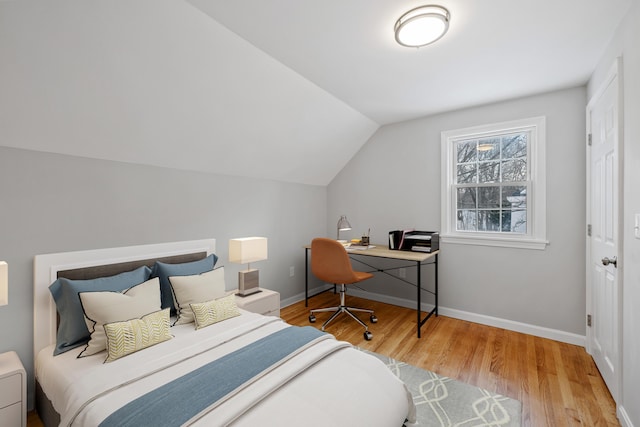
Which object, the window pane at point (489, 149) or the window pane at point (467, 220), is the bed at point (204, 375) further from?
the window pane at point (489, 149)

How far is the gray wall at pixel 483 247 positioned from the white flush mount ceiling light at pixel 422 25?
1.72 metres

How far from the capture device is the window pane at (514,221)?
3.09 meters

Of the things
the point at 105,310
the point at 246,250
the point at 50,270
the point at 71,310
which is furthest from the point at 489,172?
the point at 50,270

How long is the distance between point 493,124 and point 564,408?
8.31 feet

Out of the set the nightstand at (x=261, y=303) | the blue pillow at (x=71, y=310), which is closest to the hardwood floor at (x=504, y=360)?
the nightstand at (x=261, y=303)

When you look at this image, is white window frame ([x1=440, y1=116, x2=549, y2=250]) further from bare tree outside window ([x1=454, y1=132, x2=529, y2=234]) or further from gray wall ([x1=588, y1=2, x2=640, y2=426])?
gray wall ([x1=588, y1=2, x2=640, y2=426])

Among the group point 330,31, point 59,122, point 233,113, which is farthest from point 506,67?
point 59,122

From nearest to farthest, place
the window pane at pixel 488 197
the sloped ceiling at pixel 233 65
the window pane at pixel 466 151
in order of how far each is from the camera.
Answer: the sloped ceiling at pixel 233 65, the window pane at pixel 488 197, the window pane at pixel 466 151

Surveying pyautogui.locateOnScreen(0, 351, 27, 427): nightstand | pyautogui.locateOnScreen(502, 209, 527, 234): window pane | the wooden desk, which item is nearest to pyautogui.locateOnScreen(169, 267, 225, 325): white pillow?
pyautogui.locateOnScreen(0, 351, 27, 427): nightstand

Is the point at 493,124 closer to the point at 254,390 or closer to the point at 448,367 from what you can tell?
the point at 448,367

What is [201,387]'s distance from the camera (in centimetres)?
133

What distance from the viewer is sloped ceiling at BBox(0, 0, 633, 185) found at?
1635 millimetres

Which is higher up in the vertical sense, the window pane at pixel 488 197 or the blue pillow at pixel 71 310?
the window pane at pixel 488 197

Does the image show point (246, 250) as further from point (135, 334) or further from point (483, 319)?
point (483, 319)
